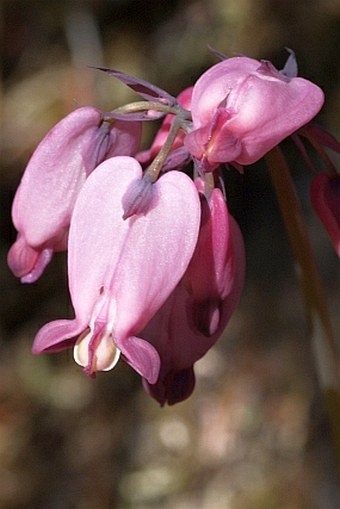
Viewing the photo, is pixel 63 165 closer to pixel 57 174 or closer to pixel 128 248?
pixel 57 174

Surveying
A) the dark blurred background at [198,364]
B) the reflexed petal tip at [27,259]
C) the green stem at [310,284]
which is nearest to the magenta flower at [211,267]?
the green stem at [310,284]

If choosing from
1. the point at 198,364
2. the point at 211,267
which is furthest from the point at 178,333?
the point at 198,364

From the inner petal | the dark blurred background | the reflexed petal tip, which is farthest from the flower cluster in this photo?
the dark blurred background

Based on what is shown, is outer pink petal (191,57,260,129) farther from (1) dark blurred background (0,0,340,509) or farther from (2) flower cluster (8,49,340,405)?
(1) dark blurred background (0,0,340,509)

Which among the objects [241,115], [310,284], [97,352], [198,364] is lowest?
[198,364]

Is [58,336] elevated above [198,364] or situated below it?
above

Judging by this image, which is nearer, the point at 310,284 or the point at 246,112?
the point at 246,112

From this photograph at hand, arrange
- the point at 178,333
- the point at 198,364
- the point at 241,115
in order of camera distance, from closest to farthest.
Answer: the point at 241,115
the point at 178,333
the point at 198,364

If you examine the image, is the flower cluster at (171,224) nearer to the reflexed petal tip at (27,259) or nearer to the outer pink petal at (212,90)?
the outer pink petal at (212,90)
